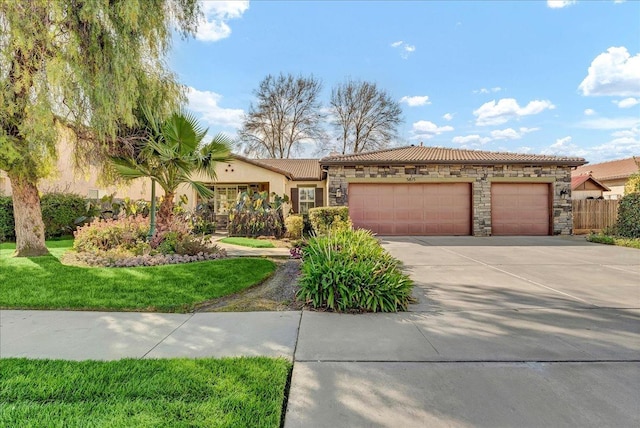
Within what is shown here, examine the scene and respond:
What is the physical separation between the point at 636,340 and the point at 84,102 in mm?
9342

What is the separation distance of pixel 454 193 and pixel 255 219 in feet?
29.5

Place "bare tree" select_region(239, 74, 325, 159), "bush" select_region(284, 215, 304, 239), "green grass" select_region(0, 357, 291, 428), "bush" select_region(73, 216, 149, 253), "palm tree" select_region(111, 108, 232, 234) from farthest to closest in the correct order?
"bare tree" select_region(239, 74, 325, 159)
"bush" select_region(284, 215, 304, 239)
"bush" select_region(73, 216, 149, 253)
"palm tree" select_region(111, 108, 232, 234)
"green grass" select_region(0, 357, 291, 428)

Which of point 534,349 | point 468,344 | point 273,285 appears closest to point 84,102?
Result: point 273,285

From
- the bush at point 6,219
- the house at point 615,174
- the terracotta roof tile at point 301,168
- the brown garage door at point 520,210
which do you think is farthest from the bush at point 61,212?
the house at point 615,174

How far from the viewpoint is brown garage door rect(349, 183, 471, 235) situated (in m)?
14.1

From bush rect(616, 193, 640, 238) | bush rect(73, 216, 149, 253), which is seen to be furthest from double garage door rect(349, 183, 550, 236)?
bush rect(73, 216, 149, 253)

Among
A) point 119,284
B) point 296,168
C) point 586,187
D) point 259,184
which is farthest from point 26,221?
point 586,187

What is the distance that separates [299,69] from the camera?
28625 millimetres

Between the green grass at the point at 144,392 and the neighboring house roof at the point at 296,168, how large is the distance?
49.0 feet

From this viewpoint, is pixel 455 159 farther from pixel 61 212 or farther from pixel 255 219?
pixel 61 212

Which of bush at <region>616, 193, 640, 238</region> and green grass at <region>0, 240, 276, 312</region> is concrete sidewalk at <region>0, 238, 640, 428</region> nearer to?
green grass at <region>0, 240, 276, 312</region>

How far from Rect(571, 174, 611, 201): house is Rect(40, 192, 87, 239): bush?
29.5 meters

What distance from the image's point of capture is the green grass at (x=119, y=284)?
4.64m

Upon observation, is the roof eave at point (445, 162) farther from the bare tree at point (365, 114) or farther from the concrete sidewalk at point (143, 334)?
the bare tree at point (365, 114)
